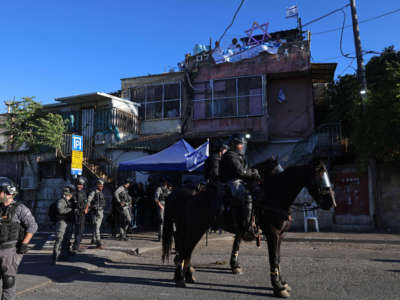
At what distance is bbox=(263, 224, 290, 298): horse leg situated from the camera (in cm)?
507

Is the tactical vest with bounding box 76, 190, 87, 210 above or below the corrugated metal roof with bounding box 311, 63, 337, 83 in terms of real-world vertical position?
below

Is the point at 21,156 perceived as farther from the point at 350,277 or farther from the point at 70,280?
the point at 350,277

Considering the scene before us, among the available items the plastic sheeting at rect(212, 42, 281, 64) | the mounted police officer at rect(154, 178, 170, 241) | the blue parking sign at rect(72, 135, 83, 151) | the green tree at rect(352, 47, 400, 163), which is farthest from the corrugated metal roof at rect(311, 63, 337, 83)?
the blue parking sign at rect(72, 135, 83, 151)

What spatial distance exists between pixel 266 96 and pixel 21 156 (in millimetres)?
16049

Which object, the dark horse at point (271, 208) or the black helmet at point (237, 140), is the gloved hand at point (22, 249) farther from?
the black helmet at point (237, 140)

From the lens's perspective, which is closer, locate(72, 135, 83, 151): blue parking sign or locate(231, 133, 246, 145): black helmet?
locate(231, 133, 246, 145): black helmet

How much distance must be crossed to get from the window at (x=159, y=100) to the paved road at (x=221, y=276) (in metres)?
12.8

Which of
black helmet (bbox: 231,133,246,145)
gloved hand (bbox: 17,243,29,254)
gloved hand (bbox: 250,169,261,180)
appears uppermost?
black helmet (bbox: 231,133,246,145)

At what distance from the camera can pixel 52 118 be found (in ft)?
64.7

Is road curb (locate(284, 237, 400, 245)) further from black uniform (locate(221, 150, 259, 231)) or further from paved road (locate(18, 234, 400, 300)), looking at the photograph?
black uniform (locate(221, 150, 259, 231))

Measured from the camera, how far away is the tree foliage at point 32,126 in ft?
62.4

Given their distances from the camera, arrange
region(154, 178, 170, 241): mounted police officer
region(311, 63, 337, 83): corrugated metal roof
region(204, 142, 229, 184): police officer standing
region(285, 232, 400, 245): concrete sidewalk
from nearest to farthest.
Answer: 1. region(204, 142, 229, 184): police officer standing
2. region(285, 232, 400, 245): concrete sidewalk
3. region(154, 178, 170, 241): mounted police officer
4. region(311, 63, 337, 83): corrugated metal roof

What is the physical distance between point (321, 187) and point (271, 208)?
0.88 meters

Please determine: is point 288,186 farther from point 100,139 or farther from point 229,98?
point 100,139
